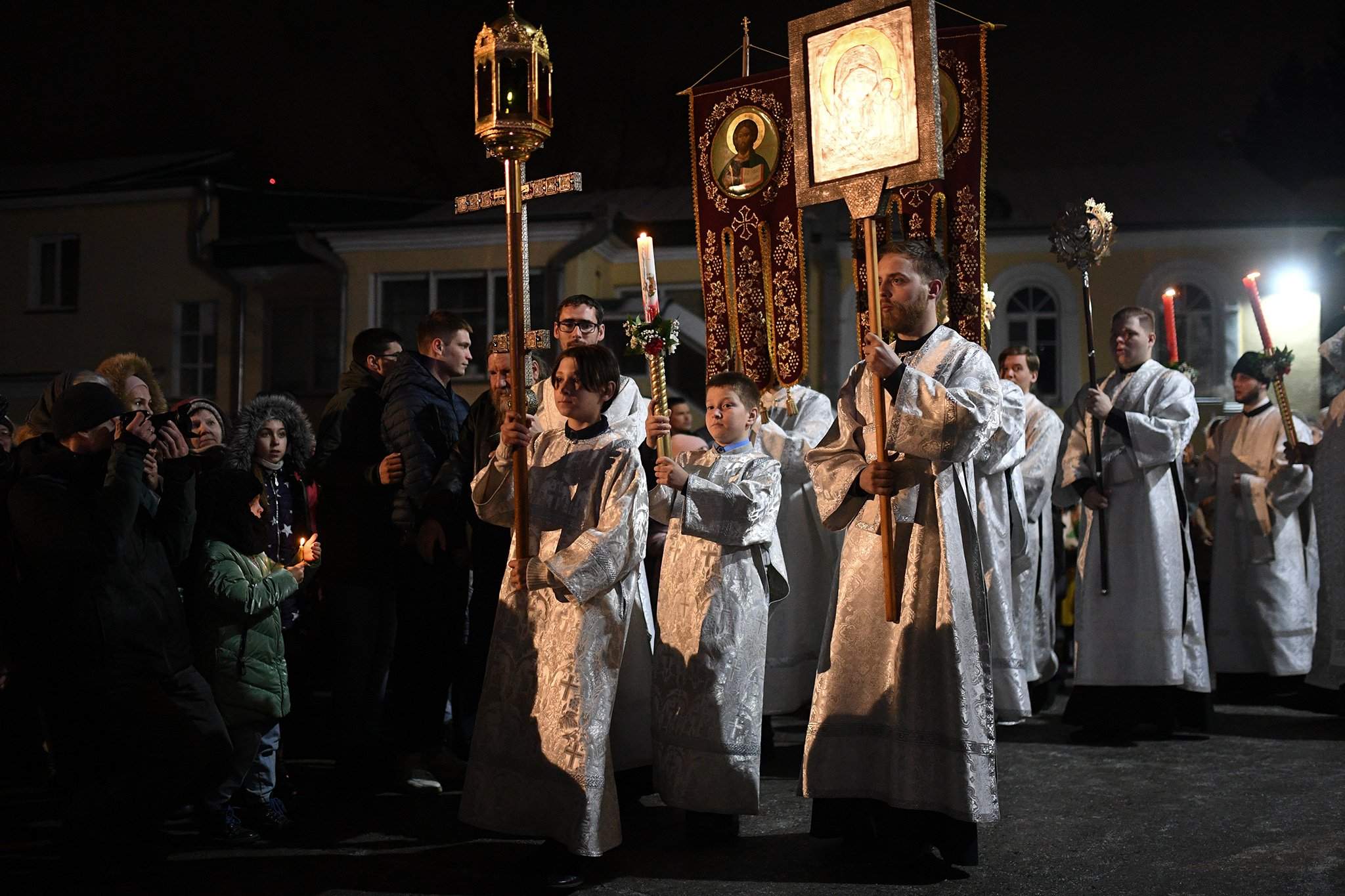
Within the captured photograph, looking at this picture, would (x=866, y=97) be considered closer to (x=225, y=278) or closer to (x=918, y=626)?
(x=918, y=626)

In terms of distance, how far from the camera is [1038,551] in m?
8.04

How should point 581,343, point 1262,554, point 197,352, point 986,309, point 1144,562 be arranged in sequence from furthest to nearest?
point 197,352 → point 1262,554 → point 986,309 → point 1144,562 → point 581,343

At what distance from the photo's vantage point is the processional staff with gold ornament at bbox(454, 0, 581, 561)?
4535mm

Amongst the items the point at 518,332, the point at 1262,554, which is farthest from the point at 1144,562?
the point at 518,332

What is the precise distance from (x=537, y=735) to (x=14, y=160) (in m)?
20.1

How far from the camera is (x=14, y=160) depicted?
68.3 feet

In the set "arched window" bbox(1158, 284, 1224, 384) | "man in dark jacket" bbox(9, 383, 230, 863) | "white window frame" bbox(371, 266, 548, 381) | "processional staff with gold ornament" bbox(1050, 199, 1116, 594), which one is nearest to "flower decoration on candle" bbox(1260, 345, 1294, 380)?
"processional staff with gold ornament" bbox(1050, 199, 1116, 594)

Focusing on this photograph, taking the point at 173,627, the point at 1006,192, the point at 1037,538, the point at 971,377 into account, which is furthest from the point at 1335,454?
the point at 1006,192

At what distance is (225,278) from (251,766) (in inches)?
686

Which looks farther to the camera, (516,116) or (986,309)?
(986,309)

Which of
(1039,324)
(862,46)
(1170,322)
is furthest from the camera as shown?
(1039,324)

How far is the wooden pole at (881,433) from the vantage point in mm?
4336

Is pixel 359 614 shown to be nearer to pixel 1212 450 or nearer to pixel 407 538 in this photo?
pixel 407 538

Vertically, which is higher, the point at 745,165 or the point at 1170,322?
the point at 745,165
